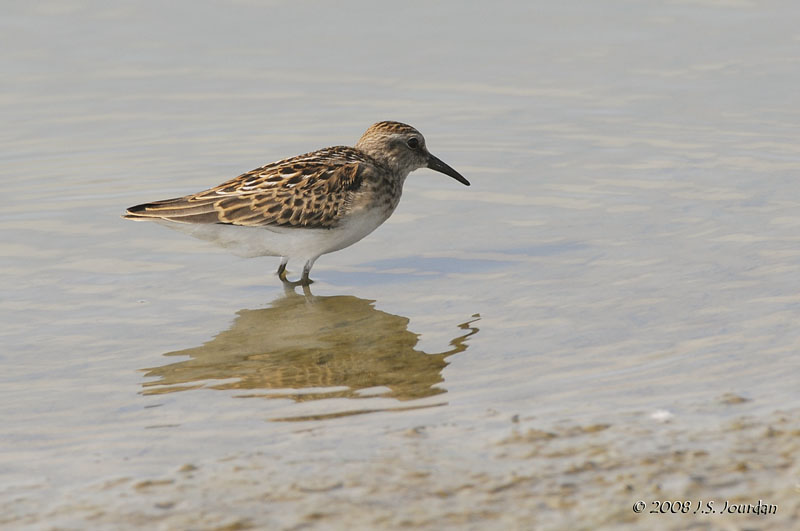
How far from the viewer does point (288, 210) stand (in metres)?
11.2

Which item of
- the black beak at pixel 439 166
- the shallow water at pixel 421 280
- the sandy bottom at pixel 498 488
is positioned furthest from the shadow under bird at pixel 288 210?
the sandy bottom at pixel 498 488

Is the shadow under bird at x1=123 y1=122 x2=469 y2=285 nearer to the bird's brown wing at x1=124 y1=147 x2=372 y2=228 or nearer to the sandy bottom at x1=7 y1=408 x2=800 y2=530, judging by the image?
the bird's brown wing at x1=124 y1=147 x2=372 y2=228

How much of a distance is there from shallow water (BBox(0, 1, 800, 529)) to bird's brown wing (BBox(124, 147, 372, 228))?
0.65 m

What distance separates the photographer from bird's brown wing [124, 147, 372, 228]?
1101cm

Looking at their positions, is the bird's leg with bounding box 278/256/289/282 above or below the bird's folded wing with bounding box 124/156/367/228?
below

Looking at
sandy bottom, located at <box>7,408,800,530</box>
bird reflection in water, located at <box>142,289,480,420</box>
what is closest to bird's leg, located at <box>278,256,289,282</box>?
bird reflection in water, located at <box>142,289,480,420</box>

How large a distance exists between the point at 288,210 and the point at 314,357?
2449mm

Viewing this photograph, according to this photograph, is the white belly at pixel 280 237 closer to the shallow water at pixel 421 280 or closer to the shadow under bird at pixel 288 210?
the shadow under bird at pixel 288 210

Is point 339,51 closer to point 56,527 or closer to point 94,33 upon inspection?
point 94,33

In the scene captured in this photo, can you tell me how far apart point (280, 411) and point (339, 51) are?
11339 mm

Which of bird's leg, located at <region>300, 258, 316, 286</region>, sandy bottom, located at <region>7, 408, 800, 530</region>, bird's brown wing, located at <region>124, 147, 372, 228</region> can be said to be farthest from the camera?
bird's leg, located at <region>300, 258, 316, 286</region>

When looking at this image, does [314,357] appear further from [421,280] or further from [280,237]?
[280,237]

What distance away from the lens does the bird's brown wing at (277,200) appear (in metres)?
11.0

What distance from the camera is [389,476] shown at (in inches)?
255
